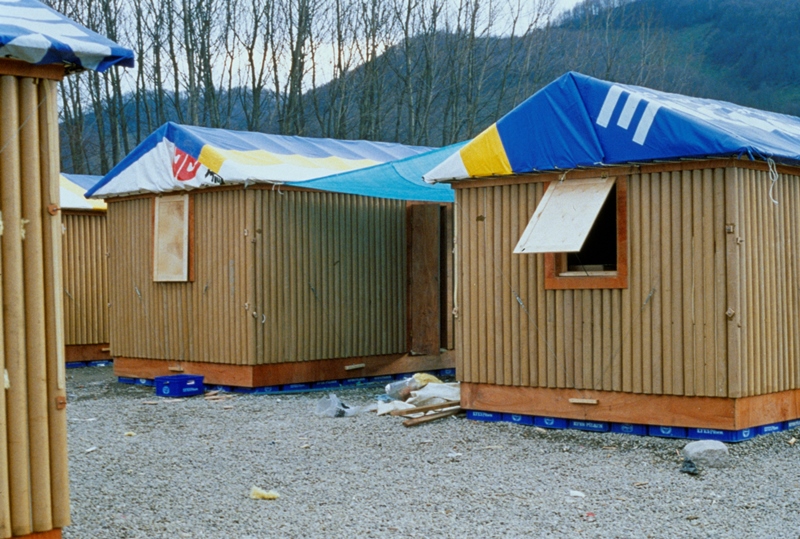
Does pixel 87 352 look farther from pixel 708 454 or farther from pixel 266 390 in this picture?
pixel 708 454

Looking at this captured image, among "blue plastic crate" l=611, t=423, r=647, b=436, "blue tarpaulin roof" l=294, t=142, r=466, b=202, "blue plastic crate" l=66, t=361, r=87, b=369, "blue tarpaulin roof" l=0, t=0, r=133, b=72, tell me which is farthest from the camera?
"blue plastic crate" l=66, t=361, r=87, b=369

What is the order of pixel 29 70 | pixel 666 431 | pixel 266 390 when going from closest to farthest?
1. pixel 29 70
2. pixel 666 431
3. pixel 266 390

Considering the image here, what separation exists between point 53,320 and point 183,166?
772 cm

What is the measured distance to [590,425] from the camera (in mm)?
9047

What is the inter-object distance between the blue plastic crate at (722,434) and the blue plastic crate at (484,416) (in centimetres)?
199

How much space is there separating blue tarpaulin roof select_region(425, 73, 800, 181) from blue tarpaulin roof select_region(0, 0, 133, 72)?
468cm

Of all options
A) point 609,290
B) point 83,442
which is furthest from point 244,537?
point 609,290

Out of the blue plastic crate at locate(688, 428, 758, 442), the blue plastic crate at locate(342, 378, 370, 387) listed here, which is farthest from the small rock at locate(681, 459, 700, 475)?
the blue plastic crate at locate(342, 378, 370, 387)

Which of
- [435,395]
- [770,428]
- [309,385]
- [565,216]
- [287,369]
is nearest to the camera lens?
[770,428]

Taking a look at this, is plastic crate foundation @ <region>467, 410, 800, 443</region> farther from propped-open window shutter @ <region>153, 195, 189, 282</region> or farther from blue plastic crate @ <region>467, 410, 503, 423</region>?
propped-open window shutter @ <region>153, 195, 189, 282</region>

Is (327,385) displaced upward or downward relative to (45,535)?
downward

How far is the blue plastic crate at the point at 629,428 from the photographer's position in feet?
28.6

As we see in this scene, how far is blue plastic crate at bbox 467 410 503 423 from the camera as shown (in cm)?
970

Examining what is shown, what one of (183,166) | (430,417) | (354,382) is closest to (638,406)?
(430,417)
